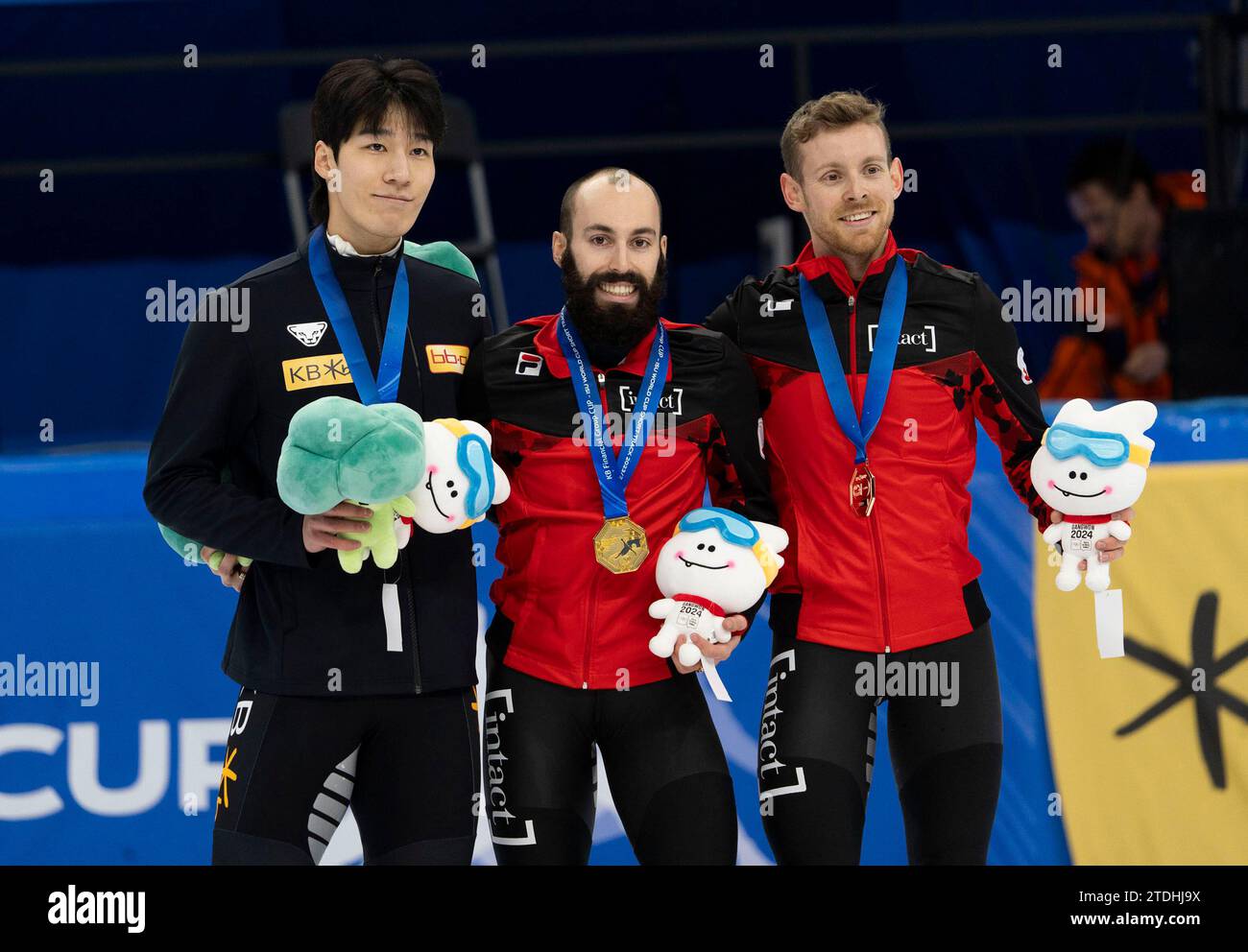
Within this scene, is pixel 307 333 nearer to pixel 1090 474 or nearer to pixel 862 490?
pixel 862 490

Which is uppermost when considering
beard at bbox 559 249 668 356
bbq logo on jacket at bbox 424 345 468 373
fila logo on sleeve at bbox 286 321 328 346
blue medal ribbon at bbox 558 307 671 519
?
beard at bbox 559 249 668 356

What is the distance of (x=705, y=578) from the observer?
2.91m

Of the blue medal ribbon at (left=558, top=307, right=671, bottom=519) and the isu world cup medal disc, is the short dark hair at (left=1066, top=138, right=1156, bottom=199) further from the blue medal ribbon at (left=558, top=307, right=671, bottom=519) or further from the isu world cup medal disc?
the blue medal ribbon at (left=558, top=307, right=671, bottom=519)

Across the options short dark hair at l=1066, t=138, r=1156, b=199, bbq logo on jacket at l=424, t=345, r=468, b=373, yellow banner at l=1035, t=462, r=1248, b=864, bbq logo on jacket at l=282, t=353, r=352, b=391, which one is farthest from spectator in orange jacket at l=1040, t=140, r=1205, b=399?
bbq logo on jacket at l=282, t=353, r=352, b=391

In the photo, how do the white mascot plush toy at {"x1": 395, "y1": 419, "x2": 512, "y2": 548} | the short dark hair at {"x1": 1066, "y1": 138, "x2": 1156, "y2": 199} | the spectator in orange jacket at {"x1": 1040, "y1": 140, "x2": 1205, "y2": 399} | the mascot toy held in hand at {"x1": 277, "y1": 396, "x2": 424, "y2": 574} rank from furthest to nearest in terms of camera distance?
the short dark hair at {"x1": 1066, "y1": 138, "x2": 1156, "y2": 199}
the spectator in orange jacket at {"x1": 1040, "y1": 140, "x2": 1205, "y2": 399}
the white mascot plush toy at {"x1": 395, "y1": 419, "x2": 512, "y2": 548}
the mascot toy held in hand at {"x1": 277, "y1": 396, "x2": 424, "y2": 574}

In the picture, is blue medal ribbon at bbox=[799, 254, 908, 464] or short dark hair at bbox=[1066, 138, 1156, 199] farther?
short dark hair at bbox=[1066, 138, 1156, 199]

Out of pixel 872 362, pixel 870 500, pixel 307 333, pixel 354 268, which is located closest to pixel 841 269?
pixel 872 362

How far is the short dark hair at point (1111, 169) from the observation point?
6.67 meters

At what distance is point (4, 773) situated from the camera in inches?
160

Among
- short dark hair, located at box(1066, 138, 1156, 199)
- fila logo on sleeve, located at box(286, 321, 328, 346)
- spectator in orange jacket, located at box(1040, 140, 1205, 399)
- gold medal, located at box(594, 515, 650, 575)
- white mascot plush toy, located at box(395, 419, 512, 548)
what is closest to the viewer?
white mascot plush toy, located at box(395, 419, 512, 548)

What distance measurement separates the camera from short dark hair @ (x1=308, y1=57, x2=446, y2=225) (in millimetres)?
2885

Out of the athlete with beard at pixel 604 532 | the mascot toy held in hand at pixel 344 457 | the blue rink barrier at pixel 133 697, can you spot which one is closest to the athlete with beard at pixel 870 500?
the athlete with beard at pixel 604 532

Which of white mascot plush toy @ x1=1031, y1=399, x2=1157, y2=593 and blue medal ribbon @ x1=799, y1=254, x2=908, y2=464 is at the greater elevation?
blue medal ribbon @ x1=799, y1=254, x2=908, y2=464

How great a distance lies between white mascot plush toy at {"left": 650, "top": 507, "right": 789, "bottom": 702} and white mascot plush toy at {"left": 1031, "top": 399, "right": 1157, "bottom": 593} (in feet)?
2.07
